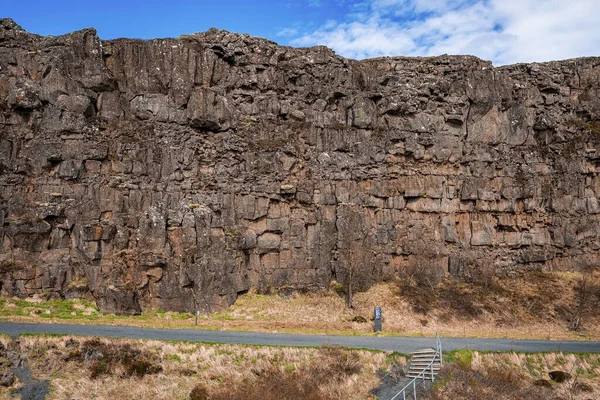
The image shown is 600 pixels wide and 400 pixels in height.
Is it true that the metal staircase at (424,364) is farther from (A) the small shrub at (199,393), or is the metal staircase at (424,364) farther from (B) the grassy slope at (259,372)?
(A) the small shrub at (199,393)

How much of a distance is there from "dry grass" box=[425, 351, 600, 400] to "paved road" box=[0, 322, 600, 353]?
0.95 meters

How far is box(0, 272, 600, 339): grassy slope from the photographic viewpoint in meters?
35.4

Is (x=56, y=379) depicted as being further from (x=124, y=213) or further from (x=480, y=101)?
(x=480, y=101)

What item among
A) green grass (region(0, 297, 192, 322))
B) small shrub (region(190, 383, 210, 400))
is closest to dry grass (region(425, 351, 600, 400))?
small shrub (region(190, 383, 210, 400))

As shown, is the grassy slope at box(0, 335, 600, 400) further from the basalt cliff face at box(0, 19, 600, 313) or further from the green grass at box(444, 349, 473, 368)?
the basalt cliff face at box(0, 19, 600, 313)

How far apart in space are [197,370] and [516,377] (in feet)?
51.9

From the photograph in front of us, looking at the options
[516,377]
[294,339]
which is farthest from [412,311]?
[516,377]

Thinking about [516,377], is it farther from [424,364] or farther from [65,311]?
[65,311]

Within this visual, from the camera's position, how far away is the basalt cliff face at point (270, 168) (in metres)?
40.0

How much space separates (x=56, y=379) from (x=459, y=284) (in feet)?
97.8

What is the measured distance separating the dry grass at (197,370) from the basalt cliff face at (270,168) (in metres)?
9.31

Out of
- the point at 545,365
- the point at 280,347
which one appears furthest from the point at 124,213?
the point at 545,365

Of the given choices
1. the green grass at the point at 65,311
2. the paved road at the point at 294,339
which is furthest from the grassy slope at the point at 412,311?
the paved road at the point at 294,339

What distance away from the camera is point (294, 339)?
3111 centimetres
